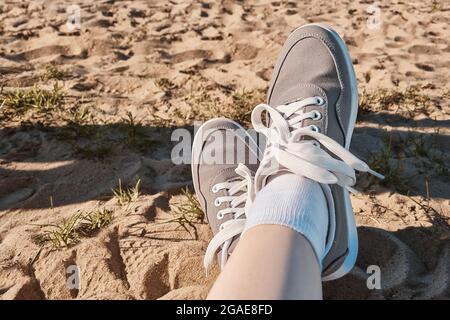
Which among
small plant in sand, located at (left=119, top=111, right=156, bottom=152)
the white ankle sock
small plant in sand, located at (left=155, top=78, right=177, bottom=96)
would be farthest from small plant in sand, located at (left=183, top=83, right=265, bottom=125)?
the white ankle sock

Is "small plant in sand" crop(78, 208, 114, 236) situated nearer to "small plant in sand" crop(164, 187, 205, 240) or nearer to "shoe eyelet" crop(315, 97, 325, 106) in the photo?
"small plant in sand" crop(164, 187, 205, 240)

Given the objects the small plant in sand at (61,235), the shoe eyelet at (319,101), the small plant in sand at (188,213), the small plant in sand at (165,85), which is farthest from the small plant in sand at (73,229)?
the small plant in sand at (165,85)

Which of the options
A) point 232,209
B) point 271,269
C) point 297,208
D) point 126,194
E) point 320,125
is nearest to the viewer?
point 271,269

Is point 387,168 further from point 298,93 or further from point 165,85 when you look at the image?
point 165,85

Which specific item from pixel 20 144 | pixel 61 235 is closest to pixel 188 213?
pixel 61 235

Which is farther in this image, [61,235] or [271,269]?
[61,235]

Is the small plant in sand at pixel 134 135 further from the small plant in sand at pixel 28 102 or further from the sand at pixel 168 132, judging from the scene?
the small plant in sand at pixel 28 102

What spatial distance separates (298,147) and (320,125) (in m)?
0.37

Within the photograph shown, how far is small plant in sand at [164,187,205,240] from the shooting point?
218cm

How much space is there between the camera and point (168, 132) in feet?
9.18

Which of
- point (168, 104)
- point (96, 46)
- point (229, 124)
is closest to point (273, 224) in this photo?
point (229, 124)

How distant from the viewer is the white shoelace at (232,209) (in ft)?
6.04

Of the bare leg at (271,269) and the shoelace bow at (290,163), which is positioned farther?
the shoelace bow at (290,163)

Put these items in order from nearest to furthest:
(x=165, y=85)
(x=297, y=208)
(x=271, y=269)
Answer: (x=271, y=269) → (x=297, y=208) → (x=165, y=85)
